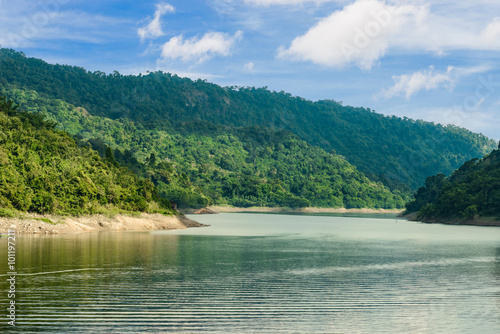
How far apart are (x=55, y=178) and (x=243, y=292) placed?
51.0m

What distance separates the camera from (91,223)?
237 feet

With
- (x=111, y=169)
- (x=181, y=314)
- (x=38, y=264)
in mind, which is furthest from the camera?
(x=111, y=169)

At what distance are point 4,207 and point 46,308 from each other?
137ft

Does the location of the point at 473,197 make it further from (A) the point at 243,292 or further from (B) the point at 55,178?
(A) the point at 243,292

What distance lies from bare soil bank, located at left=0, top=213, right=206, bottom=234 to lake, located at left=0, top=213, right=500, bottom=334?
1106cm

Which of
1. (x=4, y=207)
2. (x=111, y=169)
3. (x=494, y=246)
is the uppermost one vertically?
(x=111, y=169)

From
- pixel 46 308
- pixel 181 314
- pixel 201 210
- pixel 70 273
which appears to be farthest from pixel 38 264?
→ pixel 201 210

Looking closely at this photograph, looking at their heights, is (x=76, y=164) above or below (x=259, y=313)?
above

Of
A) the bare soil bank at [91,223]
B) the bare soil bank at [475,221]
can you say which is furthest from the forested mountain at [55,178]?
the bare soil bank at [475,221]

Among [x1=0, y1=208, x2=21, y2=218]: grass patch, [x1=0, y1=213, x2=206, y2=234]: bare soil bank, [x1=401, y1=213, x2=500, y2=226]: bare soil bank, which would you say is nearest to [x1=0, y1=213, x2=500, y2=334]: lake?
[x1=0, y1=208, x2=21, y2=218]: grass patch

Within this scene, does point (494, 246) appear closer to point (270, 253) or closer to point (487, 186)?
point (270, 253)

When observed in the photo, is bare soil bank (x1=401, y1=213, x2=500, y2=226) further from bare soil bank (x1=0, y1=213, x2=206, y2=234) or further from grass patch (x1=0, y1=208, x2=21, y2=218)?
grass patch (x1=0, y1=208, x2=21, y2=218)

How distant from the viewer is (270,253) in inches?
2035

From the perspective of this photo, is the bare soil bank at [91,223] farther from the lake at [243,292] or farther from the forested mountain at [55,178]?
the lake at [243,292]
